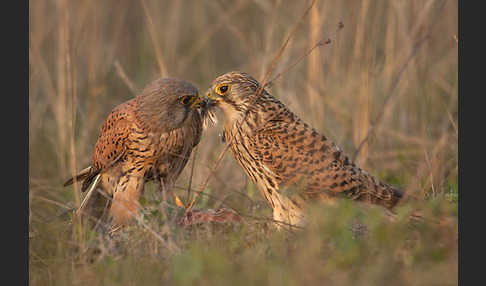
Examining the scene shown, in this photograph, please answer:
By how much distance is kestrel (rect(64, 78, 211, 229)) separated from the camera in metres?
4.79

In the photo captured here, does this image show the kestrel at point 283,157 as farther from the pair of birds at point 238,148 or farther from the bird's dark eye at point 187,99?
the bird's dark eye at point 187,99

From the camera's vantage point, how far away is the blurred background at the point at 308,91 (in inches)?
212

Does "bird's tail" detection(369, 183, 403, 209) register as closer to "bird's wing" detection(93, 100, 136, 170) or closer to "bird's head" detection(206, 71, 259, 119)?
"bird's head" detection(206, 71, 259, 119)

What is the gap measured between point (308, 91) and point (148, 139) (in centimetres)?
213

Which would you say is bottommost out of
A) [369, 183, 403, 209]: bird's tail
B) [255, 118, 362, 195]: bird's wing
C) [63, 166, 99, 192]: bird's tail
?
[369, 183, 403, 209]: bird's tail

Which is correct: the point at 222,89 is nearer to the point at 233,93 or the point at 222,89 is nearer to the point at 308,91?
the point at 233,93

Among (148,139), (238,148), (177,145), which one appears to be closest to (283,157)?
(238,148)

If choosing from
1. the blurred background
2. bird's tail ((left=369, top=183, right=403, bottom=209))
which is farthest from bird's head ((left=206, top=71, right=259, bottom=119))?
bird's tail ((left=369, top=183, right=403, bottom=209))

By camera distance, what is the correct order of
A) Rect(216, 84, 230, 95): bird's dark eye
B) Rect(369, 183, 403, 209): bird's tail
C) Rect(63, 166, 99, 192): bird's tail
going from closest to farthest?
Rect(369, 183, 403, 209): bird's tail
Rect(216, 84, 230, 95): bird's dark eye
Rect(63, 166, 99, 192): bird's tail

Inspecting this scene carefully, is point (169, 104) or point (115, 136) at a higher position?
point (169, 104)

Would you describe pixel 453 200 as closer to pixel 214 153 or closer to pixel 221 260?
pixel 221 260

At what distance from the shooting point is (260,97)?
4.79 metres

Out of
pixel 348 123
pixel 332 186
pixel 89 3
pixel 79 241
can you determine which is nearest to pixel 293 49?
pixel 348 123

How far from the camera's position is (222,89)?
15.2 ft
